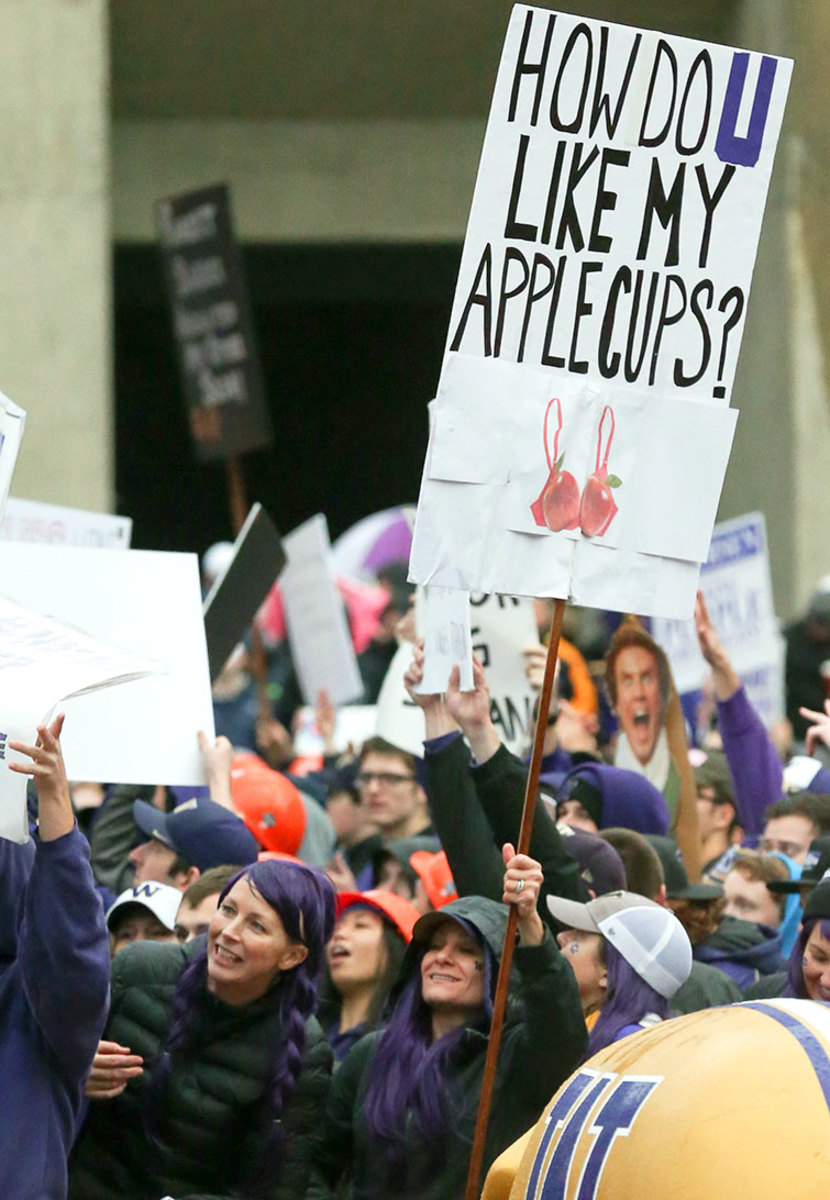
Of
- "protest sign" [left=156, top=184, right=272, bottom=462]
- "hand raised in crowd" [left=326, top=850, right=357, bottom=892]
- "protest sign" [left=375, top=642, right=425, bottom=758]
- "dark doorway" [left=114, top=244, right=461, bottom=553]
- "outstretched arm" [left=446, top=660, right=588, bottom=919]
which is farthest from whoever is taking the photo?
"dark doorway" [left=114, top=244, right=461, bottom=553]

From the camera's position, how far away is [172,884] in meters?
5.77

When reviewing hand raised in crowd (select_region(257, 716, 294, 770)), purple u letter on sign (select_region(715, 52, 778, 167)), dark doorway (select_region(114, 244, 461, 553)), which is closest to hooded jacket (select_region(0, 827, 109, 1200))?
purple u letter on sign (select_region(715, 52, 778, 167))

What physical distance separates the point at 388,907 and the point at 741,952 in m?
0.96

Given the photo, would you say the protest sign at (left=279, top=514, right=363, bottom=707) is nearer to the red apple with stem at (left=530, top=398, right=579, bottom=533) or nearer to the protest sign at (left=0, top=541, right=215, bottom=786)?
the protest sign at (left=0, top=541, right=215, bottom=786)

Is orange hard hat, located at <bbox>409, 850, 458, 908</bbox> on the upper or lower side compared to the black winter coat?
upper

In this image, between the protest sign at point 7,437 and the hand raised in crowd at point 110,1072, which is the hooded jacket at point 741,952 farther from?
the protest sign at point 7,437

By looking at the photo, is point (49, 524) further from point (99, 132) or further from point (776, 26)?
point (776, 26)

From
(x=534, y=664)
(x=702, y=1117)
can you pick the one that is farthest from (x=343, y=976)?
(x=702, y=1117)

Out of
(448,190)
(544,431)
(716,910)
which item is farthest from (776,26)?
(544,431)

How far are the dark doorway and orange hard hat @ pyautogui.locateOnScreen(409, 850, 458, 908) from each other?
49.6 ft

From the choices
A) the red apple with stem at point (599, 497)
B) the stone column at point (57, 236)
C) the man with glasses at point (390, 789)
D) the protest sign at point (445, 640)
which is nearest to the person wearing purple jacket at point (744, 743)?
the man with glasses at point (390, 789)

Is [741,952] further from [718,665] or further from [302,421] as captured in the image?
[302,421]

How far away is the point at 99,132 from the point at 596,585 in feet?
31.0

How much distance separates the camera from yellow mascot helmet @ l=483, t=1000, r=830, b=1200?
271cm
